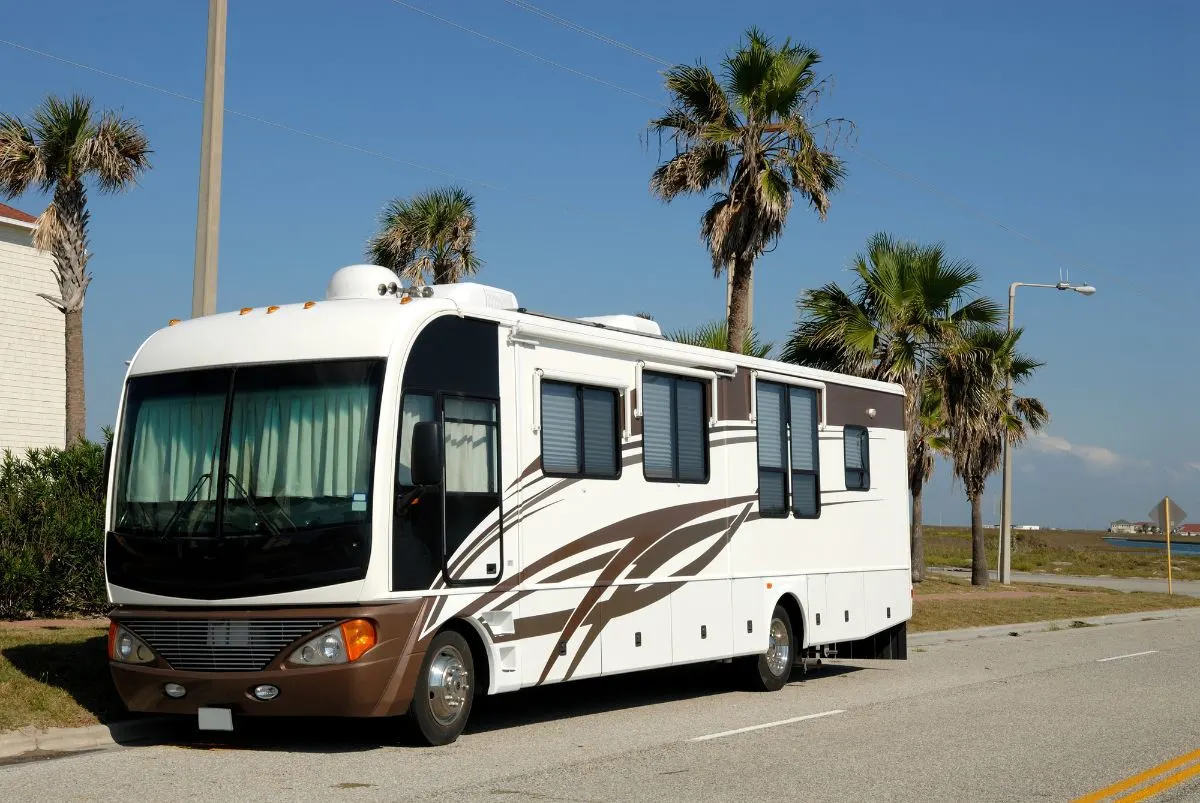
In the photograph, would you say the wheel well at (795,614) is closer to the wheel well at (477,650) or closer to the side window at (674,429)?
the side window at (674,429)

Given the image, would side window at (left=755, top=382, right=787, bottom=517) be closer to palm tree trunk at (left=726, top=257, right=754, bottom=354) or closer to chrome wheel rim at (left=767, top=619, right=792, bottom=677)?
chrome wheel rim at (left=767, top=619, right=792, bottom=677)

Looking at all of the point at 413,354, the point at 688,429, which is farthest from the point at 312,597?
the point at 688,429

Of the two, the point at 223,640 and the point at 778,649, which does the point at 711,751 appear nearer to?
the point at 223,640

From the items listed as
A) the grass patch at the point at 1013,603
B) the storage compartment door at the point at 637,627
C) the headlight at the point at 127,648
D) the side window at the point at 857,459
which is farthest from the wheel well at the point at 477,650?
the grass patch at the point at 1013,603

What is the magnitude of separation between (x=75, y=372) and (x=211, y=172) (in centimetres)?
1340

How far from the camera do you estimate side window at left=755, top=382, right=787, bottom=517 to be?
15.5 metres

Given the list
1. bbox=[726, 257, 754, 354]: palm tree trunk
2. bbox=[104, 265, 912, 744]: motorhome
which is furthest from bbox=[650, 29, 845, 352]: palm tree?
bbox=[104, 265, 912, 744]: motorhome

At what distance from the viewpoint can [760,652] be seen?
15.1 m

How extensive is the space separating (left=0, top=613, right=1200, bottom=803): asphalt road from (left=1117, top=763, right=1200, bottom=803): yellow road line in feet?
0.45

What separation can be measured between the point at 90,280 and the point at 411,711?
18.2 m

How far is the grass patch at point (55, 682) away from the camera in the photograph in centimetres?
1114

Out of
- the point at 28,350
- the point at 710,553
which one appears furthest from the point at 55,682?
the point at 28,350

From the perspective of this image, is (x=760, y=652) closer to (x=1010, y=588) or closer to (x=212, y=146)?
(x=212, y=146)

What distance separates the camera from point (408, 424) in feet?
35.2
